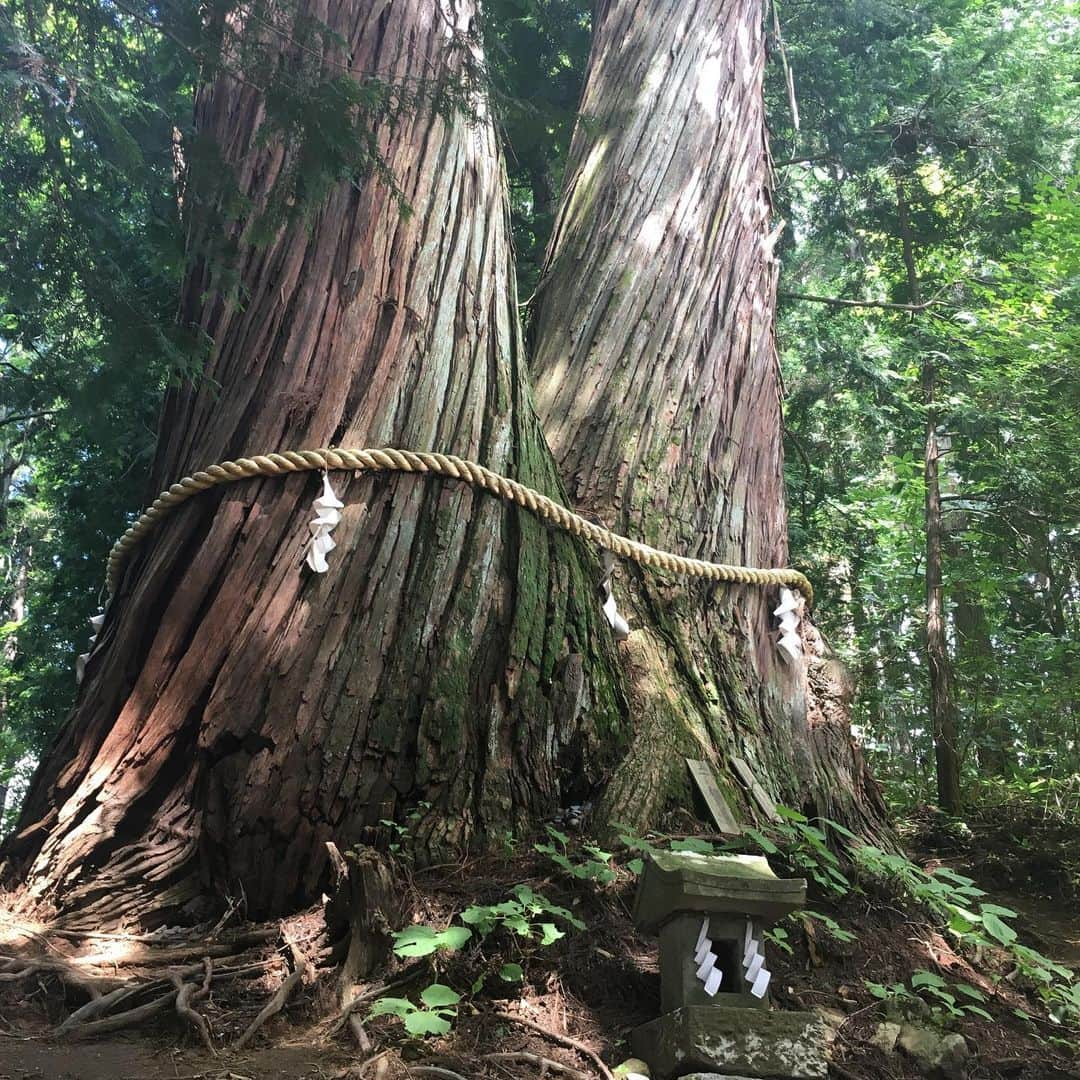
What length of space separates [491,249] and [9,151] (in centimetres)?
152

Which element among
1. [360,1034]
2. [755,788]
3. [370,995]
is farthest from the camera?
[755,788]

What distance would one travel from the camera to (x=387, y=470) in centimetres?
270

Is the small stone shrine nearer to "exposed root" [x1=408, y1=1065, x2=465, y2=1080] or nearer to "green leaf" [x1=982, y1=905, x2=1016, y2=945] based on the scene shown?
"exposed root" [x1=408, y1=1065, x2=465, y2=1080]

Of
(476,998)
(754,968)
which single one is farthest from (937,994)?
(476,998)

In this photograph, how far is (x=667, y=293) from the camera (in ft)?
13.1

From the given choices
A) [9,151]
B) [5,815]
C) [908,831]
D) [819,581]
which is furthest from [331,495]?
[5,815]

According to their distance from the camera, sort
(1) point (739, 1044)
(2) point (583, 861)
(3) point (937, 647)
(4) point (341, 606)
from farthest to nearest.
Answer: (3) point (937, 647) → (4) point (341, 606) → (2) point (583, 861) → (1) point (739, 1044)

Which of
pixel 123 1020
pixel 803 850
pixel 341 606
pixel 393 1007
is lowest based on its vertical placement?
pixel 123 1020

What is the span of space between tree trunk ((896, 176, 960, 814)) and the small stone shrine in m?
3.96

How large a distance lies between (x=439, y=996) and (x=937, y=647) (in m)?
4.56

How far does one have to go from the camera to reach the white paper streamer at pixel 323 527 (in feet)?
8.18

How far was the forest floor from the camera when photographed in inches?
66.5

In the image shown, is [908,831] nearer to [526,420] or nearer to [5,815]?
[526,420]

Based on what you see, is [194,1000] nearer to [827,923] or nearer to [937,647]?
[827,923]
